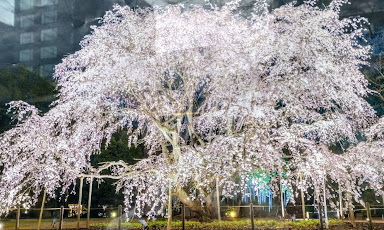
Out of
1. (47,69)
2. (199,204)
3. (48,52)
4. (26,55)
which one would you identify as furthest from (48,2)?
(199,204)

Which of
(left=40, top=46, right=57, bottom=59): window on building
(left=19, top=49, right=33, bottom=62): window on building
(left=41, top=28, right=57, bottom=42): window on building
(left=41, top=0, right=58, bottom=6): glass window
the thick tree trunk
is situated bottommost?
the thick tree trunk

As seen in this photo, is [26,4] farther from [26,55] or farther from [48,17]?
[26,55]

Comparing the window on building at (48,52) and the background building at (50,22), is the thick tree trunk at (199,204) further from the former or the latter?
the window on building at (48,52)

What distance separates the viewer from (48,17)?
60.5 ft

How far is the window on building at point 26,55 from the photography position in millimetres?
17737

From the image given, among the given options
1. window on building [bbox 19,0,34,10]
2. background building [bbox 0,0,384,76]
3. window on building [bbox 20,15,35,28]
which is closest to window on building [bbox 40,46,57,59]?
background building [bbox 0,0,384,76]

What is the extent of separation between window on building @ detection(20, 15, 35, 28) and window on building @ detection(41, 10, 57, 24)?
71cm

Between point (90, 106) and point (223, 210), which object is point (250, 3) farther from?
point (223, 210)

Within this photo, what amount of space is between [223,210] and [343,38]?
331 inches

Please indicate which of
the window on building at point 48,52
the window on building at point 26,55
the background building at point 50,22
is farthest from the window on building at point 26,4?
the window on building at point 48,52

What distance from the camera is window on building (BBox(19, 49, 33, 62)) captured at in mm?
17737

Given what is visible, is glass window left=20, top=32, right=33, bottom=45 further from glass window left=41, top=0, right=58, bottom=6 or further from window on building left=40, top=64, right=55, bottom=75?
glass window left=41, top=0, right=58, bottom=6

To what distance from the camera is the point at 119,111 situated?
29.9ft

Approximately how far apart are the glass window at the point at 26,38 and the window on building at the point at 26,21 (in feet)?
2.28
